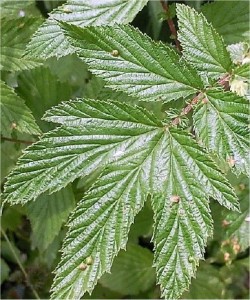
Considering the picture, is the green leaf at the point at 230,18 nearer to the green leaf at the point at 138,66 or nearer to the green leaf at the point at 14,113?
the green leaf at the point at 138,66

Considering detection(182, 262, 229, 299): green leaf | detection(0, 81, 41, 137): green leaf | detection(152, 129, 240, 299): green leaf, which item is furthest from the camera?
detection(182, 262, 229, 299): green leaf

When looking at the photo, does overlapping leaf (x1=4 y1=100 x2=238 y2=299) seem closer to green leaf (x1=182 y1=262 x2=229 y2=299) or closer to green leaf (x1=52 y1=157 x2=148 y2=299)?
green leaf (x1=52 y1=157 x2=148 y2=299)

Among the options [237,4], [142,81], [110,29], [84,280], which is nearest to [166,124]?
[142,81]

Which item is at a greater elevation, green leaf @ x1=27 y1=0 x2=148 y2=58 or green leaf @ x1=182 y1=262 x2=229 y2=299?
green leaf @ x1=27 y1=0 x2=148 y2=58

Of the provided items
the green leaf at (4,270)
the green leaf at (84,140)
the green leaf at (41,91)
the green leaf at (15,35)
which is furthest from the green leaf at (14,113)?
the green leaf at (4,270)

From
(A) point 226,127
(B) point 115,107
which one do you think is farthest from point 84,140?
(A) point 226,127

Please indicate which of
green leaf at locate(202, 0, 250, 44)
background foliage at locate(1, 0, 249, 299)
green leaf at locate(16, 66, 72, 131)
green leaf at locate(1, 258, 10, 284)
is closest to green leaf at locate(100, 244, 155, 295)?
background foliage at locate(1, 0, 249, 299)

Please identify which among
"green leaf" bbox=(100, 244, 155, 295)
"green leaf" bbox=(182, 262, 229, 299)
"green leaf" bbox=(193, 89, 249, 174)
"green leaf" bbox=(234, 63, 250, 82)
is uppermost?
"green leaf" bbox=(234, 63, 250, 82)

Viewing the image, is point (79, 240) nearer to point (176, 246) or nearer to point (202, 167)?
point (176, 246)
